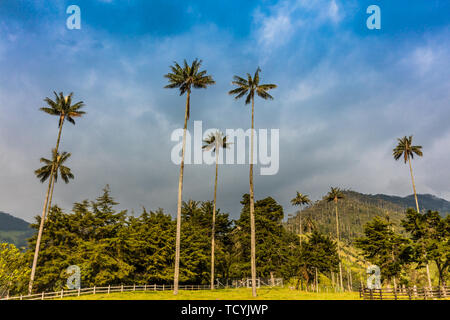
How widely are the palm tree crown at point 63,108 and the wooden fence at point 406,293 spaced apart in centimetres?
4541

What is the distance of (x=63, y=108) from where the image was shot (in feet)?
135

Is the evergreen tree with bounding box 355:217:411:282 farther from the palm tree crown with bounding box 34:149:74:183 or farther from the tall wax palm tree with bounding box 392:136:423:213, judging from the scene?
the palm tree crown with bounding box 34:149:74:183

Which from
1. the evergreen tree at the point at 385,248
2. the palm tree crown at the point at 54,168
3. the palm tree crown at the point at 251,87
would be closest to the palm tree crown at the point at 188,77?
the palm tree crown at the point at 251,87

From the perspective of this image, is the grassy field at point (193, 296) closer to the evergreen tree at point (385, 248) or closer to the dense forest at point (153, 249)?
the dense forest at point (153, 249)

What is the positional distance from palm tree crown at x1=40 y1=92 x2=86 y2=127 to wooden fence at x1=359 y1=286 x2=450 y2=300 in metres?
45.4

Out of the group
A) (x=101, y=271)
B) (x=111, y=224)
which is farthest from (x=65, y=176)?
(x=101, y=271)

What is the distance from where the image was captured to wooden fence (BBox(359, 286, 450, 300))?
31453 mm

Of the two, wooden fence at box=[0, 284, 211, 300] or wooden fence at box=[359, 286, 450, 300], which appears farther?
wooden fence at box=[359, 286, 450, 300]

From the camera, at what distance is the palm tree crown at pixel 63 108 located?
133ft

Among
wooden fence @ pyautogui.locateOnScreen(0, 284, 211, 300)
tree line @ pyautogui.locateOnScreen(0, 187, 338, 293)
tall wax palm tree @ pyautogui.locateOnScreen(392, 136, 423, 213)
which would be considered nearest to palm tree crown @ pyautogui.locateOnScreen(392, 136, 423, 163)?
tall wax palm tree @ pyautogui.locateOnScreen(392, 136, 423, 213)

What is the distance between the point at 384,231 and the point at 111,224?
42275 mm

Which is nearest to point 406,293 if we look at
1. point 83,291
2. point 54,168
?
point 83,291

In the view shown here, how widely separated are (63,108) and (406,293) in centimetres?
5081
